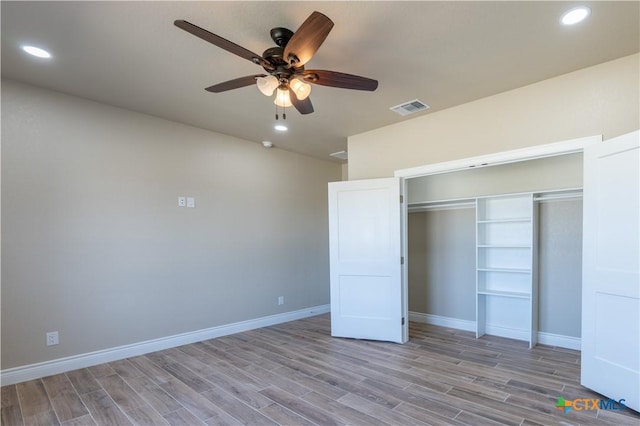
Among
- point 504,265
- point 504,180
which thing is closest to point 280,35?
point 504,180

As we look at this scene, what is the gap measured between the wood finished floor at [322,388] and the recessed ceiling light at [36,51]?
281 centimetres

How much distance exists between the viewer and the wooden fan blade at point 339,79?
216 centimetres

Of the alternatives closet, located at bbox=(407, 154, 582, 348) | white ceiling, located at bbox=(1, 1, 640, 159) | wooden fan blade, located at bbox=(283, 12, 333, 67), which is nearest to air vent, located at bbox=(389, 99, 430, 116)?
white ceiling, located at bbox=(1, 1, 640, 159)

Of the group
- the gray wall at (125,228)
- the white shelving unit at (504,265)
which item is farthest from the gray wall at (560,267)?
the gray wall at (125,228)

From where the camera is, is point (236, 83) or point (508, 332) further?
point (508, 332)

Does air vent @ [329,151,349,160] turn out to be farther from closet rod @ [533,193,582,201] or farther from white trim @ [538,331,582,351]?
white trim @ [538,331,582,351]

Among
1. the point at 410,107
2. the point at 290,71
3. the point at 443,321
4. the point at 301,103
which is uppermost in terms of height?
the point at 410,107

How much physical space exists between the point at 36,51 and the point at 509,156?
4212 millimetres

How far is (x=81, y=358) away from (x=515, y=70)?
5020 millimetres

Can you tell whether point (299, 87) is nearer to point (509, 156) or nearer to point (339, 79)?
point (339, 79)

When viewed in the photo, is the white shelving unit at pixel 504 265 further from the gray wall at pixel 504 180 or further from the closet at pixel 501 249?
the gray wall at pixel 504 180

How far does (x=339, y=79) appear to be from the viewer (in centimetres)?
222

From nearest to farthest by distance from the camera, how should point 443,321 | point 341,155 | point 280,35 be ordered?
point 280,35 < point 443,321 < point 341,155

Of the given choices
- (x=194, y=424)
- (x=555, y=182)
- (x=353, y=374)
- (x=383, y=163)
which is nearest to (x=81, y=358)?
(x=194, y=424)
